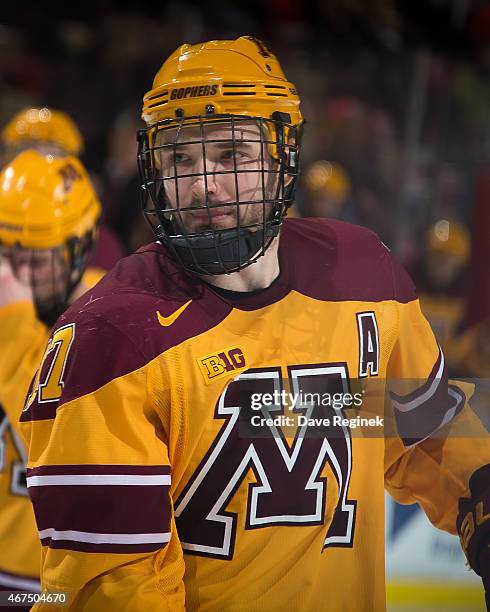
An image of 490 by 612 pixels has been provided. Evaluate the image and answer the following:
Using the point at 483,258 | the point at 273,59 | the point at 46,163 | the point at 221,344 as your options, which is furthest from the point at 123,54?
the point at 221,344

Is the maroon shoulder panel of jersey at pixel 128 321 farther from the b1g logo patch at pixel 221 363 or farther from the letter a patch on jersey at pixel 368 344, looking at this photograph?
the letter a patch on jersey at pixel 368 344

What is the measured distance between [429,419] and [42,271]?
76 cm

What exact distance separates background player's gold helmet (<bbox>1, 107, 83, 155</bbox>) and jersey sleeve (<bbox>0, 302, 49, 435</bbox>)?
1322 millimetres

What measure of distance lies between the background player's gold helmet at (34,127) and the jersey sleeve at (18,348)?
132cm

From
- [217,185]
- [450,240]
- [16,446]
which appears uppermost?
[217,185]

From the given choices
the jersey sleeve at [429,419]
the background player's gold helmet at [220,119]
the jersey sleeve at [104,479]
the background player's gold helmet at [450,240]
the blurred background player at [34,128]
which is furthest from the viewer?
the blurred background player at [34,128]

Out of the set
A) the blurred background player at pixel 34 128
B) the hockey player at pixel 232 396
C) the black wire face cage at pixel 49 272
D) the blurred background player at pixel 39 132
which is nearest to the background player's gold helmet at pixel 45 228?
the black wire face cage at pixel 49 272

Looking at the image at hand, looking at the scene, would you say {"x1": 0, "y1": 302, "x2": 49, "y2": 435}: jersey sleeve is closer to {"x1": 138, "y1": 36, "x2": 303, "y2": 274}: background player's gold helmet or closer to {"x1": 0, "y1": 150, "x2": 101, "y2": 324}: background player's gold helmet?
{"x1": 0, "y1": 150, "x2": 101, "y2": 324}: background player's gold helmet

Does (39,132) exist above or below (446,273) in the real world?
above

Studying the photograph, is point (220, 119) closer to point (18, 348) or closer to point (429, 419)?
point (429, 419)

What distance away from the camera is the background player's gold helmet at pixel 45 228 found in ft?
5.41

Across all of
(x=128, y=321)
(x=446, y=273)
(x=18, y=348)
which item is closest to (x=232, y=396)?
(x=128, y=321)

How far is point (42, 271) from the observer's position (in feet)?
5.48

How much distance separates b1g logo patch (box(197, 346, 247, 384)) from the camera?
44.9 inches
